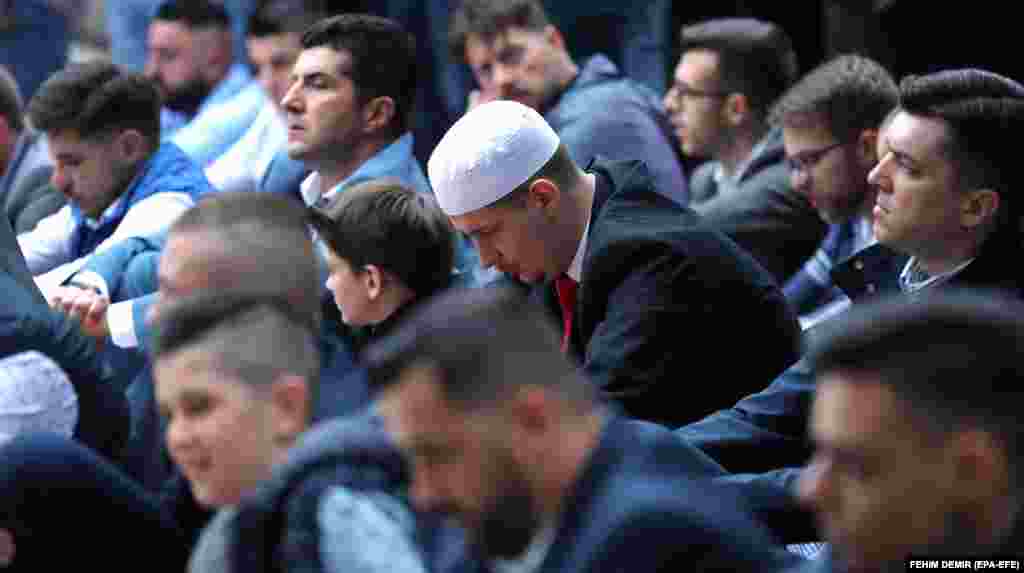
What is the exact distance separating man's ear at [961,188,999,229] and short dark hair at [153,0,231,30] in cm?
423

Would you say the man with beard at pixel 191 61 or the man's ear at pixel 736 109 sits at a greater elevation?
the man's ear at pixel 736 109

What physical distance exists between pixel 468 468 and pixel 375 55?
3.12m

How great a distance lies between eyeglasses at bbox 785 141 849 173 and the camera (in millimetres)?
5086

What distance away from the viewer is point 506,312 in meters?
2.41

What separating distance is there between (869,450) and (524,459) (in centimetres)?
42

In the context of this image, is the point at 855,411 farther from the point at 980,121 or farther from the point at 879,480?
the point at 980,121

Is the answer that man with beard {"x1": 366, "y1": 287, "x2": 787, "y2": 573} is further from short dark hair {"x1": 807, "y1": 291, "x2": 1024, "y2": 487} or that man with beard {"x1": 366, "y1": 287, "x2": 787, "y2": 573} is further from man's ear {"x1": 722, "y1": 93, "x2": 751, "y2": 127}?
man's ear {"x1": 722, "y1": 93, "x2": 751, "y2": 127}

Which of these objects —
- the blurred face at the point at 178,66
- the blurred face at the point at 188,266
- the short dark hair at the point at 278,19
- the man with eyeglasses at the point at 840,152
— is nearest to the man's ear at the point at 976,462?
the blurred face at the point at 188,266

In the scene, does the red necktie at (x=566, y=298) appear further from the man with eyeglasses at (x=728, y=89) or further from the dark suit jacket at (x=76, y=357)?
the man with eyeglasses at (x=728, y=89)

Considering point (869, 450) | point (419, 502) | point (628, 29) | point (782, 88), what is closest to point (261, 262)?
point (419, 502)

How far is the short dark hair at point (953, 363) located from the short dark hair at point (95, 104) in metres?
3.49

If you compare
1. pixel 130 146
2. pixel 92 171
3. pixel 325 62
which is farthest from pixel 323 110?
pixel 92 171

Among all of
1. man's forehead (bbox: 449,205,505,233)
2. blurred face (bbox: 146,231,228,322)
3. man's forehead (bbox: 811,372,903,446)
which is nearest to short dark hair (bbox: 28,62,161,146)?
man's forehead (bbox: 449,205,505,233)

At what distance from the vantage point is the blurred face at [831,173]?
5.07 metres
